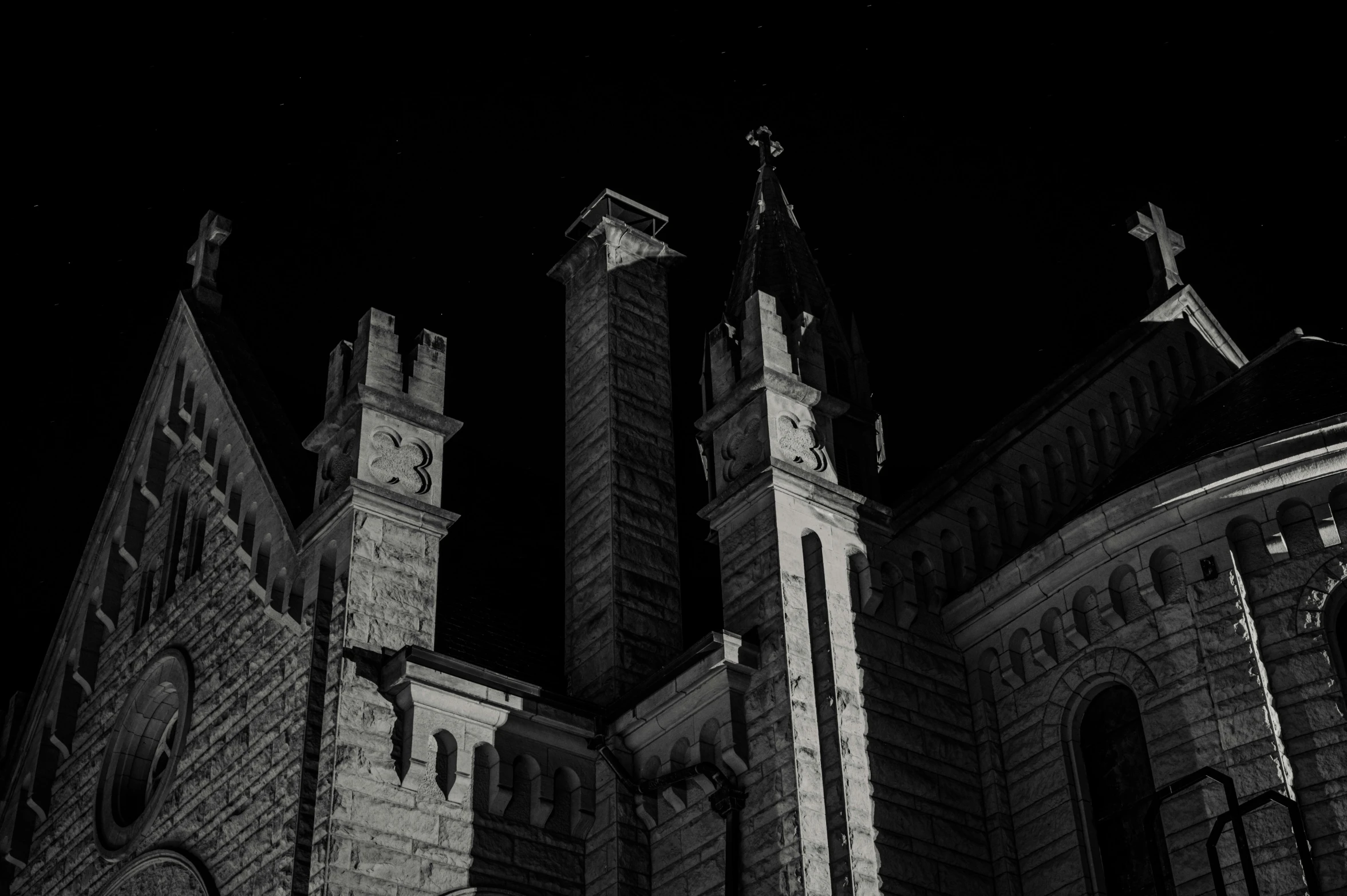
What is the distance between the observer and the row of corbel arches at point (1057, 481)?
16859mm

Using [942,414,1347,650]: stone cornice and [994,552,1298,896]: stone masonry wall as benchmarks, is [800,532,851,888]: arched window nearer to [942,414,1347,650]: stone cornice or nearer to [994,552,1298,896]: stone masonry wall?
[942,414,1347,650]: stone cornice

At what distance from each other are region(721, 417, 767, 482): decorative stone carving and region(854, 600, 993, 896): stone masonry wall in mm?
1887

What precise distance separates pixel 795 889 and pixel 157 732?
923 centimetres

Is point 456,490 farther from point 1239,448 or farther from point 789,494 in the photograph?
point 1239,448

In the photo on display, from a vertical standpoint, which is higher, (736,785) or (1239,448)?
(1239,448)

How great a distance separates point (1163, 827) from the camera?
46.6 feet

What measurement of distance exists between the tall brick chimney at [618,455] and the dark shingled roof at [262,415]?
9.95 feet

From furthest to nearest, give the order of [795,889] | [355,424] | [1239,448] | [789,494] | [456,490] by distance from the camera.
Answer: [456,490], [355,424], [789,494], [1239,448], [795,889]

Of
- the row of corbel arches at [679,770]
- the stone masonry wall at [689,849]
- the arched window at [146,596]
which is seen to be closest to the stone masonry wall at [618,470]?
the row of corbel arches at [679,770]

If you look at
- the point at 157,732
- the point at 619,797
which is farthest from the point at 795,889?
the point at 157,732

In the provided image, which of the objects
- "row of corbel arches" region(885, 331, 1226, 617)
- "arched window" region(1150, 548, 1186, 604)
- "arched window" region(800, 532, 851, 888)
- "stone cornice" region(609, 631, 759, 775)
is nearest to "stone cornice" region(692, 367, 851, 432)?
"arched window" region(800, 532, 851, 888)

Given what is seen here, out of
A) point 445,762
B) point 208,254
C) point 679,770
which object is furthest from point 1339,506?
point 208,254

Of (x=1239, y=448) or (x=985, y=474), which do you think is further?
(x=985, y=474)

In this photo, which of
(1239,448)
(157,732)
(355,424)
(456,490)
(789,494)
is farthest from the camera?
(456,490)
